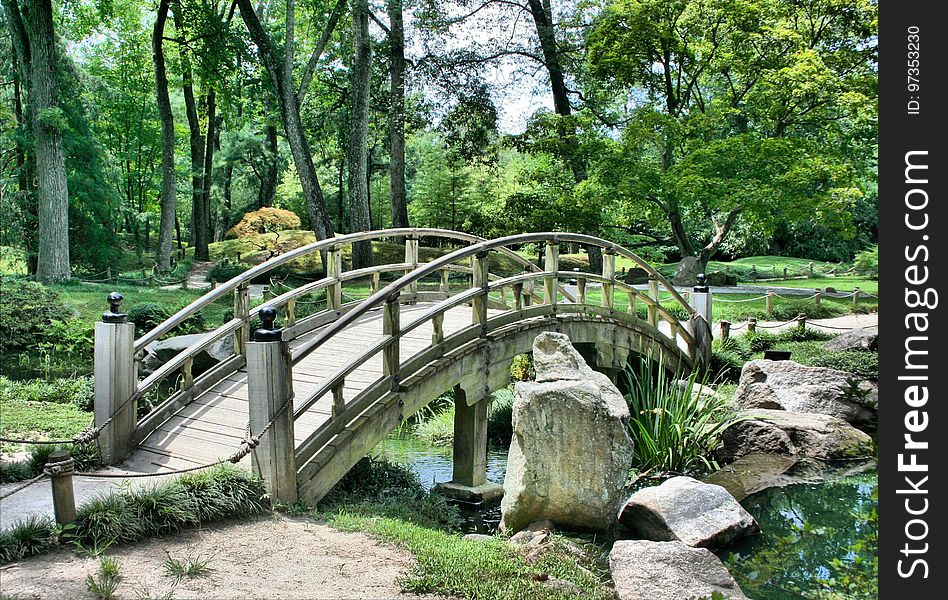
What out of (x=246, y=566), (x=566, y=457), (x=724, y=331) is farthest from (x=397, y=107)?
(x=246, y=566)

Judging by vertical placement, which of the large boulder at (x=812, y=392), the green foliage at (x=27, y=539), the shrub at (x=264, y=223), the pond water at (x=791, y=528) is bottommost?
the pond water at (x=791, y=528)

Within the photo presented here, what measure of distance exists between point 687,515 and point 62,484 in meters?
5.43

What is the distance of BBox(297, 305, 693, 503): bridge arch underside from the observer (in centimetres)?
695

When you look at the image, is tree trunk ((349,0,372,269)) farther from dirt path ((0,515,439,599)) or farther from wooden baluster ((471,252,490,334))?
dirt path ((0,515,439,599))

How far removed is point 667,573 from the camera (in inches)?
225

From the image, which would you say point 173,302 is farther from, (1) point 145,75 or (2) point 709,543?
(1) point 145,75

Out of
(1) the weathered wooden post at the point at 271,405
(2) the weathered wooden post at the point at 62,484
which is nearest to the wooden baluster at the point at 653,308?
(1) the weathered wooden post at the point at 271,405

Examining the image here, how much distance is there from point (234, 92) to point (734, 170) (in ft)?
48.4

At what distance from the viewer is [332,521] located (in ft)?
20.0

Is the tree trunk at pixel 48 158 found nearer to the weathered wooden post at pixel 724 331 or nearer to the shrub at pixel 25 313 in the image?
the shrub at pixel 25 313

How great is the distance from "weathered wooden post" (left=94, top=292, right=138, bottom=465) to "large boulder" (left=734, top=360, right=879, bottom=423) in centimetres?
913

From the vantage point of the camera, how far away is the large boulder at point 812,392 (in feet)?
38.7

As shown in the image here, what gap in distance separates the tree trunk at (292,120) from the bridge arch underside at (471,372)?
1018 centimetres

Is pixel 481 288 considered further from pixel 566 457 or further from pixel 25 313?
pixel 25 313
